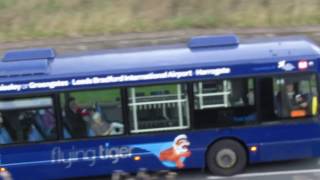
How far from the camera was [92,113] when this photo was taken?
41.7 ft

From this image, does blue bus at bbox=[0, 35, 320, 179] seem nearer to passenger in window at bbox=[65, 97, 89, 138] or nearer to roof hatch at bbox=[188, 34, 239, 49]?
passenger in window at bbox=[65, 97, 89, 138]

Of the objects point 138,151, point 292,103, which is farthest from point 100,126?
point 292,103

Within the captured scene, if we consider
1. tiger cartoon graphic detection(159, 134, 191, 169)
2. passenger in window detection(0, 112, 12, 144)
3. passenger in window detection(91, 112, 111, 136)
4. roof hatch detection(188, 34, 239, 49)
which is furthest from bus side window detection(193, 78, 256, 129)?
passenger in window detection(0, 112, 12, 144)

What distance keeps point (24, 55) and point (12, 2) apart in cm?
2044

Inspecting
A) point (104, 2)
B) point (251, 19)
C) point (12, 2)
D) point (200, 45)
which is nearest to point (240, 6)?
point (251, 19)

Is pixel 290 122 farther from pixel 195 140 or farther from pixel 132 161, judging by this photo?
pixel 132 161

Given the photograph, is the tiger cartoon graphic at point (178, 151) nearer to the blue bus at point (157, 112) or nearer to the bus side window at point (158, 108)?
the blue bus at point (157, 112)

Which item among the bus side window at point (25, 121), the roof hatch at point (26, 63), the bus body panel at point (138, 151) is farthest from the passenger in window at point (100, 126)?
the roof hatch at point (26, 63)

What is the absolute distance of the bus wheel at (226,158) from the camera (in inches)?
512

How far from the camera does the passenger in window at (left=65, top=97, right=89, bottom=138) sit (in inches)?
499

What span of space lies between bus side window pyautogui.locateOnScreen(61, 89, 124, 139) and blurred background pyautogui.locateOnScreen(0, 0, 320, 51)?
588 inches

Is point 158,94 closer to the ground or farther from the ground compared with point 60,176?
farther from the ground

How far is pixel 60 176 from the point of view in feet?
42.1

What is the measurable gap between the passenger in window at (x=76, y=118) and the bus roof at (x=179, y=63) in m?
0.49
